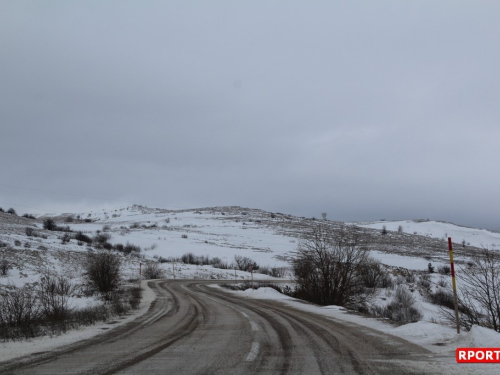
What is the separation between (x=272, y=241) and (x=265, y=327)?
7938 centimetres

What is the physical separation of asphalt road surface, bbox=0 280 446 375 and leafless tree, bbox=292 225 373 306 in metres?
10.1

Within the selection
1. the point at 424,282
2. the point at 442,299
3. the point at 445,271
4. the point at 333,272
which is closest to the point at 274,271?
the point at 445,271

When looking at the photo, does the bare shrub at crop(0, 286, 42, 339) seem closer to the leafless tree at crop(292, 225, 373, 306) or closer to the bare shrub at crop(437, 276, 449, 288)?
the leafless tree at crop(292, 225, 373, 306)

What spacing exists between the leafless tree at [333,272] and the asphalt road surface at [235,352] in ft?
33.1

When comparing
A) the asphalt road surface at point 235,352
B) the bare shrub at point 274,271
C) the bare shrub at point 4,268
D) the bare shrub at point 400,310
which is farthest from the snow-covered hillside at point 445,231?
the asphalt road surface at point 235,352

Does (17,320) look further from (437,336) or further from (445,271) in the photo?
(445,271)

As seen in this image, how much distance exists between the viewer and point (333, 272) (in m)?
21.4

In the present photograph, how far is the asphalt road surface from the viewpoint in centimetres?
621

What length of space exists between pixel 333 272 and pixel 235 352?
586 inches

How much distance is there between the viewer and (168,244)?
76.9m

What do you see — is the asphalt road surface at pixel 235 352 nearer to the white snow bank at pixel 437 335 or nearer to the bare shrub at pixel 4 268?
the white snow bank at pixel 437 335

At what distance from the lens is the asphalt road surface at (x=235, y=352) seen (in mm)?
6208

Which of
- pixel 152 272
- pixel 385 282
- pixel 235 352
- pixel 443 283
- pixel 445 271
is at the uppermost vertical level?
pixel 235 352

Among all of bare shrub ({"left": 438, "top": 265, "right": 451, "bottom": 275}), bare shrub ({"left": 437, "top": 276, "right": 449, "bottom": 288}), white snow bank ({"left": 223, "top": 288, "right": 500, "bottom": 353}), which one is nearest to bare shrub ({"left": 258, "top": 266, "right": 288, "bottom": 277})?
bare shrub ({"left": 438, "top": 265, "right": 451, "bottom": 275})
